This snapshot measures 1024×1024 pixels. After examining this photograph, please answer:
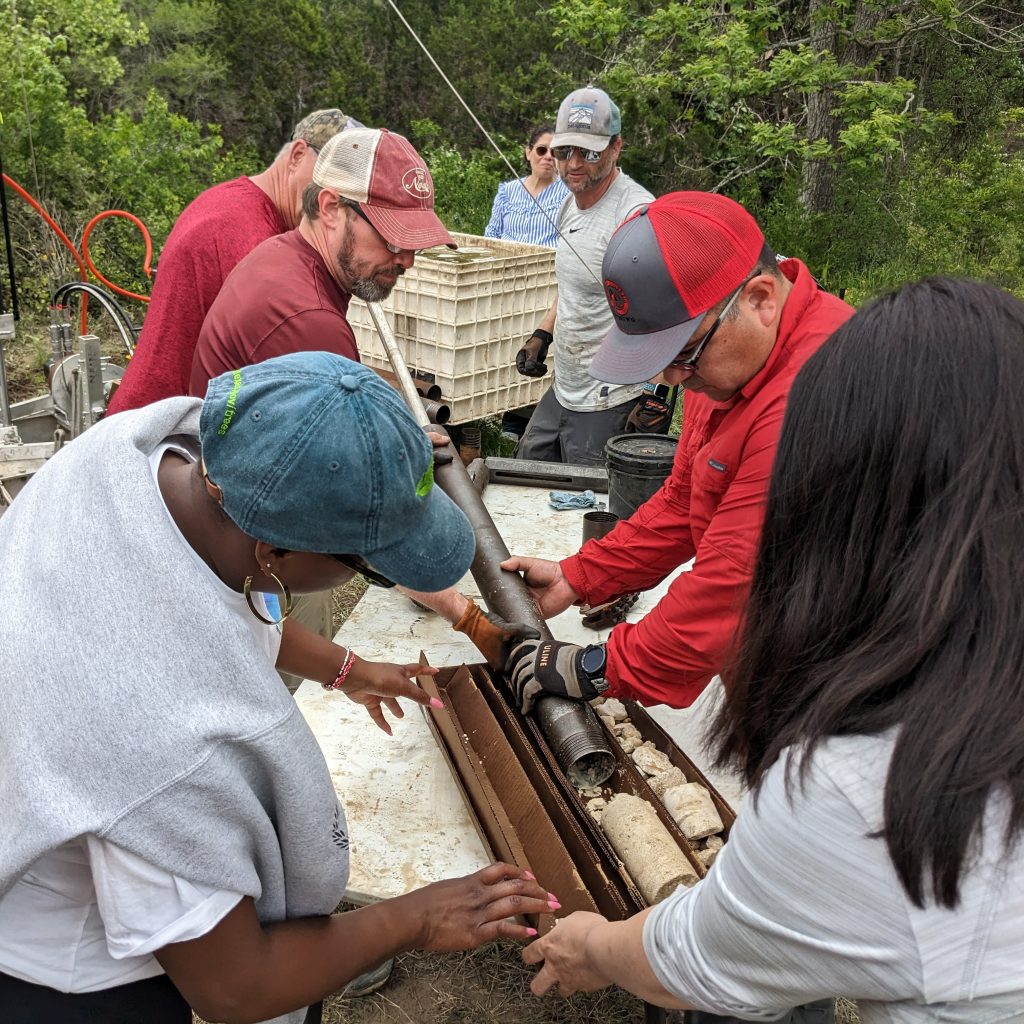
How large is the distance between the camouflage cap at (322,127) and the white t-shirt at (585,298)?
5.56ft

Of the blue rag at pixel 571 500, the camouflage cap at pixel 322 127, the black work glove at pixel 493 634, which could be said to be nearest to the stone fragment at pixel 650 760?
the black work glove at pixel 493 634

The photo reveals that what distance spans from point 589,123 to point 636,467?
2139mm

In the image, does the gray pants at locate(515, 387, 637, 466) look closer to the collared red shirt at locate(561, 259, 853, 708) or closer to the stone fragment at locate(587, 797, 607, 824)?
the collared red shirt at locate(561, 259, 853, 708)

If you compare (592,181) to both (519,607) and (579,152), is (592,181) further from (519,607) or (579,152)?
(519,607)

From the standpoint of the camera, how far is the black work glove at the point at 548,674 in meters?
2.55

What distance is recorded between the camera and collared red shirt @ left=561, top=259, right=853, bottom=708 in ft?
7.65

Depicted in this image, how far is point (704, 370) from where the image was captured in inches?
92.7

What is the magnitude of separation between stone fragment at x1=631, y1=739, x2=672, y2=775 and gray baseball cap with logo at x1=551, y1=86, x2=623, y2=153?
327cm

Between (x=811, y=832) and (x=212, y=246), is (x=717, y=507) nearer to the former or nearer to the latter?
(x=811, y=832)

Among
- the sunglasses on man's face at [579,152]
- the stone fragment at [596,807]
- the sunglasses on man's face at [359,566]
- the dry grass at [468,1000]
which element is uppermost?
the sunglasses on man's face at [579,152]

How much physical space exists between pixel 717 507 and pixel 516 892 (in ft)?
4.00

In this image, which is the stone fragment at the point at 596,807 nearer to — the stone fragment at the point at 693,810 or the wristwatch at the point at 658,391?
the stone fragment at the point at 693,810

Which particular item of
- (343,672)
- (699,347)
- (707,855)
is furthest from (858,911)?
(699,347)

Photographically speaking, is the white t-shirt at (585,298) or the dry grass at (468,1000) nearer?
the dry grass at (468,1000)
